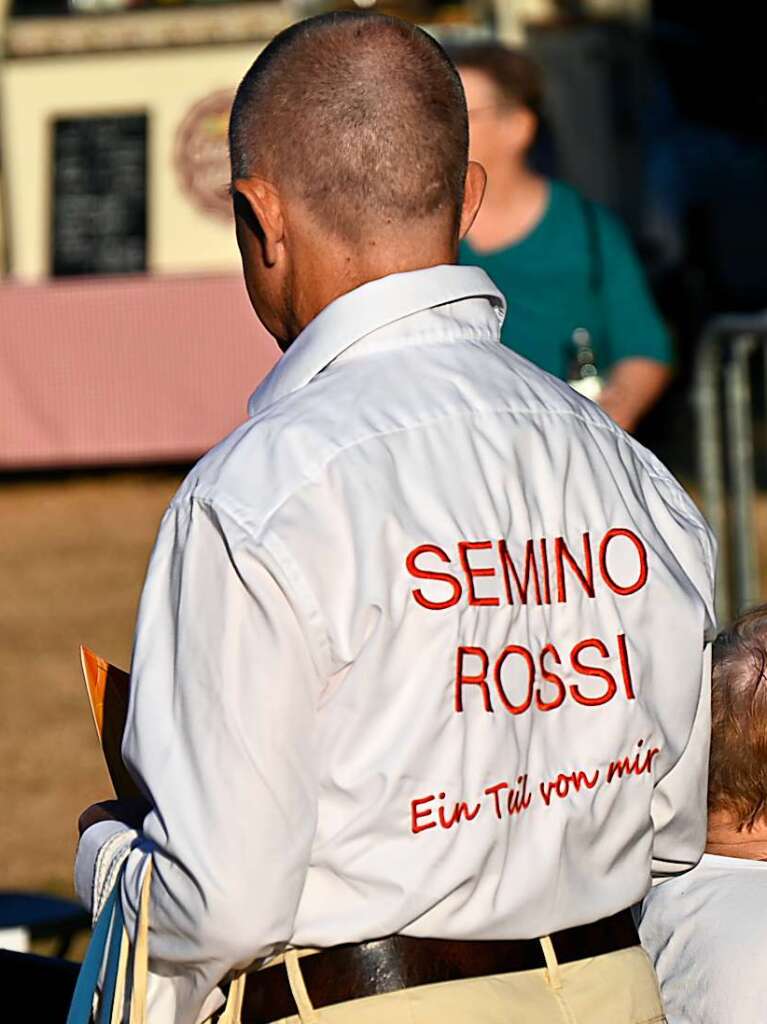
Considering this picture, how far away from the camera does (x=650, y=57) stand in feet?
57.8

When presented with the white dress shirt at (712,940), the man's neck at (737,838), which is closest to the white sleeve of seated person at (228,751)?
the white dress shirt at (712,940)

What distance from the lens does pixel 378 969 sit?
5.57 feet

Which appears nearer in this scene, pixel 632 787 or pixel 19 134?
pixel 632 787

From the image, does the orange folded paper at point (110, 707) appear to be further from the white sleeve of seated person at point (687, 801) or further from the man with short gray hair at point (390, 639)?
the white sleeve of seated person at point (687, 801)

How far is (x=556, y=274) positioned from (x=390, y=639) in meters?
2.25

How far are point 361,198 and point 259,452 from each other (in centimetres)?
27

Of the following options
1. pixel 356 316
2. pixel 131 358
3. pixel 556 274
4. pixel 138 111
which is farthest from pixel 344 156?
pixel 138 111

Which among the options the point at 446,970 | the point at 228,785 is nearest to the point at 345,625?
the point at 228,785

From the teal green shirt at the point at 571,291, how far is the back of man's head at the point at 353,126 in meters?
1.97

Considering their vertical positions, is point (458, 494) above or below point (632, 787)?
above

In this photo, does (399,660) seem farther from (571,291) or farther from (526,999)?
(571,291)

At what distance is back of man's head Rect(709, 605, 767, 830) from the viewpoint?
2.22 meters

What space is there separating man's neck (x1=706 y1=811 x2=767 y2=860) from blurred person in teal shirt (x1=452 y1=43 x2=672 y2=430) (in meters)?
1.59

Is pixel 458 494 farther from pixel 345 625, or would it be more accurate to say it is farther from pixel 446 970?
pixel 446 970
